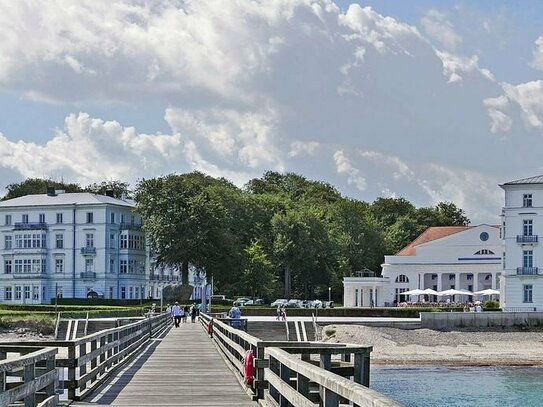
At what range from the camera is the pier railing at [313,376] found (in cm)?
862

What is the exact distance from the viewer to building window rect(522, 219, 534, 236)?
91562mm

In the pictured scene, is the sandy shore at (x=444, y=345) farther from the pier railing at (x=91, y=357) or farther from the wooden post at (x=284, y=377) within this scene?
the wooden post at (x=284, y=377)

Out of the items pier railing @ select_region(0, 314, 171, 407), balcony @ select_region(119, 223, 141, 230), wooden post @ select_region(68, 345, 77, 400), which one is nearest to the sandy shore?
pier railing @ select_region(0, 314, 171, 407)

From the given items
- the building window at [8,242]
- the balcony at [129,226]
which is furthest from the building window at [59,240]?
the balcony at [129,226]

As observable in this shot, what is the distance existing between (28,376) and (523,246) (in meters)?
82.7

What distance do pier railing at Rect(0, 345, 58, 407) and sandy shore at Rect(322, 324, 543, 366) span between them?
166ft

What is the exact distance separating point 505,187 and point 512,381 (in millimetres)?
40723

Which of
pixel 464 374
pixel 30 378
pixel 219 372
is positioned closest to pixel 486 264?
pixel 464 374

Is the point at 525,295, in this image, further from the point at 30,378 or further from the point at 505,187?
the point at 30,378

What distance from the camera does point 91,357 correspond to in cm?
1903

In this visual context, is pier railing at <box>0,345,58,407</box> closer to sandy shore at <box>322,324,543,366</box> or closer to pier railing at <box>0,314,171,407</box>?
pier railing at <box>0,314,171,407</box>

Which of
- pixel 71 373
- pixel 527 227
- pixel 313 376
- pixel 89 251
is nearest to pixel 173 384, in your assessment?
pixel 71 373

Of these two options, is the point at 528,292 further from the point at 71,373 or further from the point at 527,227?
the point at 71,373

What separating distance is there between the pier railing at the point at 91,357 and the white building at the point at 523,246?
62957 millimetres
